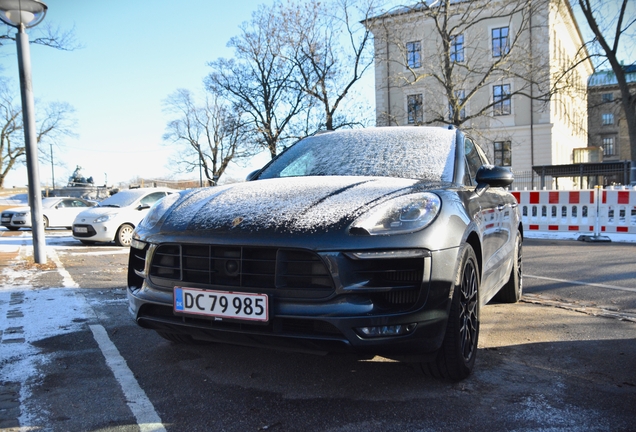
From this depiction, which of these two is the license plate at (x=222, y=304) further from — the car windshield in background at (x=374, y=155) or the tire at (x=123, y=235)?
the tire at (x=123, y=235)

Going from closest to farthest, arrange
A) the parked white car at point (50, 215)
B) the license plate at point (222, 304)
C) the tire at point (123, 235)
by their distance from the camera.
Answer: the license plate at point (222, 304) → the tire at point (123, 235) → the parked white car at point (50, 215)

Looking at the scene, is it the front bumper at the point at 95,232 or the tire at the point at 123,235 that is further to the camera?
the tire at the point at 123,235

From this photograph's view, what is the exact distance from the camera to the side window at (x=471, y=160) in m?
3.57

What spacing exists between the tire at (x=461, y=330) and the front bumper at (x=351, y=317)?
142 mm

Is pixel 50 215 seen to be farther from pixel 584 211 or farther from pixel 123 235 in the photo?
pixel 584 211

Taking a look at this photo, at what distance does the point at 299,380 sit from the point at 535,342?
70.8 inches

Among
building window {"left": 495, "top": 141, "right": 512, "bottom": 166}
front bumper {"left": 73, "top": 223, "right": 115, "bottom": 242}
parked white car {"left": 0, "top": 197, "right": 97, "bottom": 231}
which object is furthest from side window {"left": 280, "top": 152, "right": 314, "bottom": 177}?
building window {"left": 495, "top": 141, "right": 512, "bottom": 166}

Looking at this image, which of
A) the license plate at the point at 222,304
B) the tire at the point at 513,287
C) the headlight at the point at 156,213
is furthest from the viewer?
the tire at the point at 513,287

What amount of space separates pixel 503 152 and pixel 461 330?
35.7 metres

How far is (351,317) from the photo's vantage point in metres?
2.29

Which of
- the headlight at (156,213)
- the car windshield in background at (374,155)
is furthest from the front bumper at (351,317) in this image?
the car windshield in background at (374,155)

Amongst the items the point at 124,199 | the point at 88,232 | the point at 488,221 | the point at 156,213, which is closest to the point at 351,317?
the point at 156,213

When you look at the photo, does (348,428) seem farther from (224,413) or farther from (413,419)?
(224,413)

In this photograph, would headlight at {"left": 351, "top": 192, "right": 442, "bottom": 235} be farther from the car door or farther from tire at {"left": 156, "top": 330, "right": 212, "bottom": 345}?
tire at {"left": 156, "top": 330, "right": 212, "bottom": 345}
